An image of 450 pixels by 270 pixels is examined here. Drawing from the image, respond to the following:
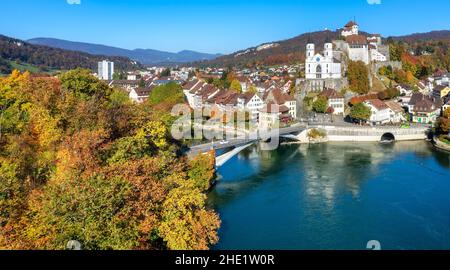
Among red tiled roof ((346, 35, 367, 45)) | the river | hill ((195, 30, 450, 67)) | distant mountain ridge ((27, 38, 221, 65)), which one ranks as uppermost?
distant mountain ridge ((27, 38, 221, 65))

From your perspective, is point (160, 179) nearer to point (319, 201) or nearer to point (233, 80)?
point (319, 201)

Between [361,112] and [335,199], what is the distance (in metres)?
7.73

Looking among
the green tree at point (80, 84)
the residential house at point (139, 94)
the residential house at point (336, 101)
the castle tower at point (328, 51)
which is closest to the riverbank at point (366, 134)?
the residential house at point (336, 101)

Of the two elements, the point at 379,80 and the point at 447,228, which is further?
the point at 379,80

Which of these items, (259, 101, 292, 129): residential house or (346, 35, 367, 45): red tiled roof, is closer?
(259, 101, 292, 129): residential house

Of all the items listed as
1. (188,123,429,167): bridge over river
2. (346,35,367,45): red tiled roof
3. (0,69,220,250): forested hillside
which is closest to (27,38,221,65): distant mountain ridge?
(346,35,367,45): red tiled roof

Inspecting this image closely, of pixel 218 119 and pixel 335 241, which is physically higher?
pixel 218 119

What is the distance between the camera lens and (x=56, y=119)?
6000mm

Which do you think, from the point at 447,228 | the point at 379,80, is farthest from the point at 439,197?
the point at 379,80

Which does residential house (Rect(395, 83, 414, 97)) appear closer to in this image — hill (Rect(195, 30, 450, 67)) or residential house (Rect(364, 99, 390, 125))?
residential house (Rect(364, 99, 390, 125))

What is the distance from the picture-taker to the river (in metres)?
6.66

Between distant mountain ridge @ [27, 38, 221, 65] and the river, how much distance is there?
255 feet

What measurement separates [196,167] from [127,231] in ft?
16.7

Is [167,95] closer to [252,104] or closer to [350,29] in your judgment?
[252,104]
